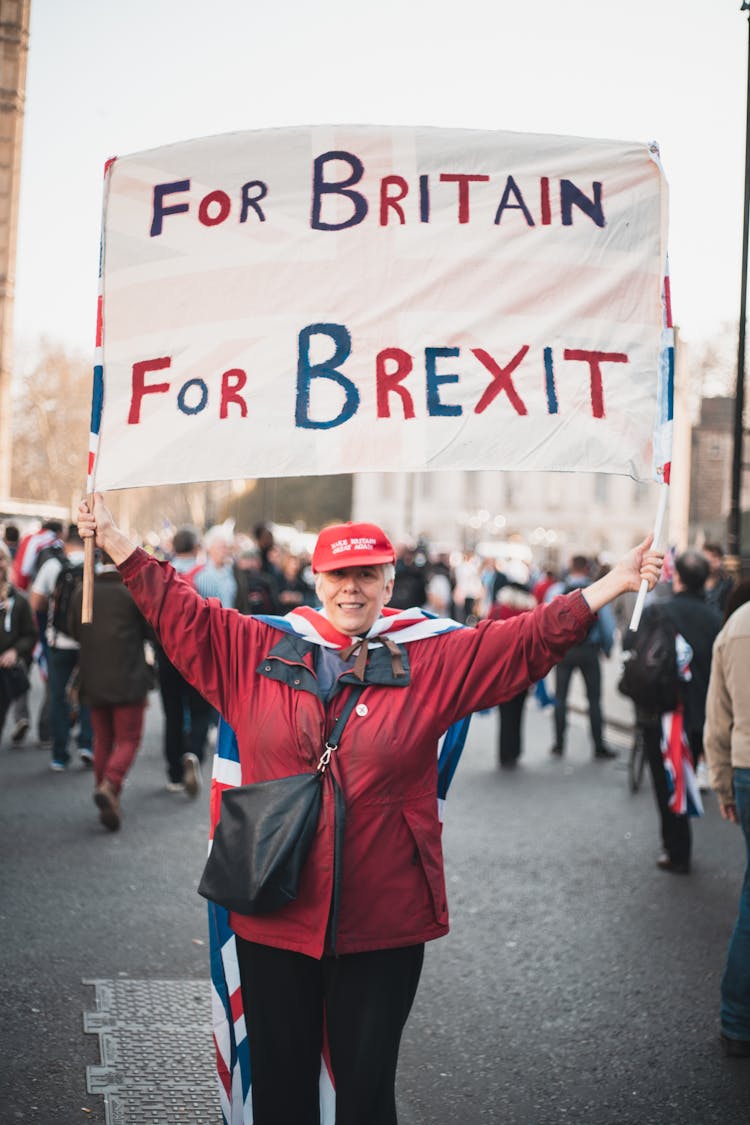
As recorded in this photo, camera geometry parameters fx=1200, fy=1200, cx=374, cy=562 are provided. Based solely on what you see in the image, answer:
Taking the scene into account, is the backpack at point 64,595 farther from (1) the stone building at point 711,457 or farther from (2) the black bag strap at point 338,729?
(1) the stone building at point 711,457

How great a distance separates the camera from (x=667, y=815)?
24.3 ft

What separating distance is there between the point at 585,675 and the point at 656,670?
4.56 metres

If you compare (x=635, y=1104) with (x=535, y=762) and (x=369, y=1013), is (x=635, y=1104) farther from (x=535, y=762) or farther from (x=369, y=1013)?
(x=535, y=762)

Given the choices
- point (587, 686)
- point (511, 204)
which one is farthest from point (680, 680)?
point (587, 686)

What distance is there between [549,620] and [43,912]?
12.5ft

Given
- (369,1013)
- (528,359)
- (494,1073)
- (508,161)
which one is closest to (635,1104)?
(494,1073)

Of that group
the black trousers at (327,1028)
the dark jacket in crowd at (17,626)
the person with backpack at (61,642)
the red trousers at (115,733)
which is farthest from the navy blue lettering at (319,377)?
the person with backpack at (61,642)

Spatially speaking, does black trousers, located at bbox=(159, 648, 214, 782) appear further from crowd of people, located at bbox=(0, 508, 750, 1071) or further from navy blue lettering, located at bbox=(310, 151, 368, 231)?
navy blue lettering, located at bbox=(310, 151, 368, 231)

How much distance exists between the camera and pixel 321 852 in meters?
3.11

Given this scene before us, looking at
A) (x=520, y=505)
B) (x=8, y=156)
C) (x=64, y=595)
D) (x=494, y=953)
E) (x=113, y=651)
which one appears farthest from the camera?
(x=520, y=505)

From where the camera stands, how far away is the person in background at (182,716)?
9.04 meters

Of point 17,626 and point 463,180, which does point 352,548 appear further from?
point 17,626

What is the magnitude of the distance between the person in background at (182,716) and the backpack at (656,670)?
324 centimetres

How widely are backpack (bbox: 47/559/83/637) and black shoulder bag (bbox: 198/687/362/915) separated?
20.9 feet
